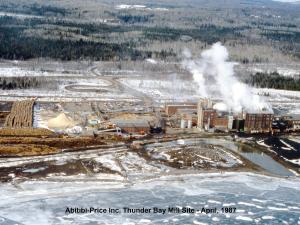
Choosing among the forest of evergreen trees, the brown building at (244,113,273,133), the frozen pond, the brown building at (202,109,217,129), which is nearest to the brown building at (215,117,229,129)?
the brown building at (202,109,217,129)

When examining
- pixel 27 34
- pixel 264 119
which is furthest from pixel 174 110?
pixel 27 34

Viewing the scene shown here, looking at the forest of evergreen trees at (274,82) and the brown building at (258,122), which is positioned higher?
the forest of evergreen trees at (274,82)

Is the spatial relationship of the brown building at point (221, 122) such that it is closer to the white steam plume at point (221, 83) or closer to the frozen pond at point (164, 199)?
the white steam plume at point (221, 83)

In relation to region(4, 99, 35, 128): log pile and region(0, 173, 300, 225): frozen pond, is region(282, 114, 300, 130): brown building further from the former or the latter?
region(4, 99, 35, 128): log pile

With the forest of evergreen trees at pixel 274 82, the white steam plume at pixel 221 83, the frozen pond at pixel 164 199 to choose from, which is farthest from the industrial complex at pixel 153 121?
the forest of evergreen trees at pixel 274 82

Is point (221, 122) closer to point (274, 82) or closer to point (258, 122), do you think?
point (258, 122)

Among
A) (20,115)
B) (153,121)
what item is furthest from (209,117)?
(20,115)
